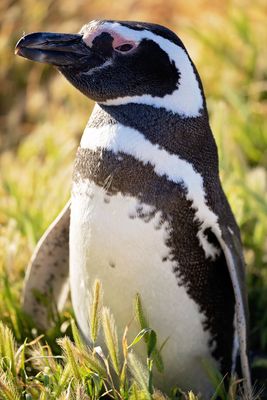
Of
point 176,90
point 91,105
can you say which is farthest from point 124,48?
point 91,105

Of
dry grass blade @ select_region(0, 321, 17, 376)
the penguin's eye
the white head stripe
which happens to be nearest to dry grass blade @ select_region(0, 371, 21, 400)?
dry grass blade @ select_region(0, 321, 17, 376)

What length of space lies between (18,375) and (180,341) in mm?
469

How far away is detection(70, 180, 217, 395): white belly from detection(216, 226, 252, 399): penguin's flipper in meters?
0.12

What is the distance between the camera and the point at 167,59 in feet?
6.99

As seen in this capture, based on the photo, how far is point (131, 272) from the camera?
2205mm

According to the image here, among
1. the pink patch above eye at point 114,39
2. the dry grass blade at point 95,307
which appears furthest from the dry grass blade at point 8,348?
the pink patch above eye at point 114,39

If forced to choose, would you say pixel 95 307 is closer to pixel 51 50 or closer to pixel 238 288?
pixel 238 288

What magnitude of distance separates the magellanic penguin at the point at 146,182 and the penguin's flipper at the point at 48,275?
19cm

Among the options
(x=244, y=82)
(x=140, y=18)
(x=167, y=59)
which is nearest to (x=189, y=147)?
(x=167, y=59)

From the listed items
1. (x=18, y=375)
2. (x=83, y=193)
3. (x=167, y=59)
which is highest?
(x=167, y=59)

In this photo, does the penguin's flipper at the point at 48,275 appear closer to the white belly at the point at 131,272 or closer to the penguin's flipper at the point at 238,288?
the white belly at the point at 131,272

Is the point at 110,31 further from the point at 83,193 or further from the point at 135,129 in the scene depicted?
the point at 83,193

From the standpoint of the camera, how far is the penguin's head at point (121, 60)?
212cm

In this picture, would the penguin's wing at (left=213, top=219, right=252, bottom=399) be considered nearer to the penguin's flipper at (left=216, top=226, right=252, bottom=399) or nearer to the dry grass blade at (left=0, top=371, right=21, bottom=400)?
the penguin's flipper at (left=216, top=226, right=252, bottom=399)
